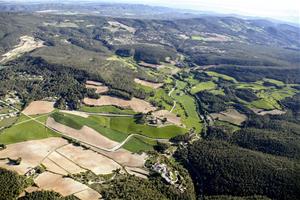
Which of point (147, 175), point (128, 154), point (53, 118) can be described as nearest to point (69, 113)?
point (53, 118)

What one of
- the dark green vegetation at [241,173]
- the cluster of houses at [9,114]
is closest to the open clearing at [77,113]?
the cluster of houses at [9,114]

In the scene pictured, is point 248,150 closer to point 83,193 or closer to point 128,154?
point 128,154

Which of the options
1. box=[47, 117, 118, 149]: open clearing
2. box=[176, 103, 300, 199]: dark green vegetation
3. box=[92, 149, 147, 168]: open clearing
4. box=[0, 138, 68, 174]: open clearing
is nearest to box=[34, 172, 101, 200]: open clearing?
box=[0, 138, 68, 174]: open clearing

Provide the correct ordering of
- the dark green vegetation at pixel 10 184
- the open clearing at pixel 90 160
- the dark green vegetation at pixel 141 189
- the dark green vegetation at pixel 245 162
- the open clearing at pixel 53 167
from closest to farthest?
the dark green vegetation at pixel 10 184 < the dark green vegetation at pixel 141 189 < the open clearing at pixel 53 167 < the dark green vegetation at pixel 245 162 < the open clearing at pixel 90 160

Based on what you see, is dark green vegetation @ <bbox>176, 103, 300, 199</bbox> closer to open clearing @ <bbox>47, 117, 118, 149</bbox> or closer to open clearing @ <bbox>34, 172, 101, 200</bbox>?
open clearing @ <bbox>47, 117, 118, 149</bbox>

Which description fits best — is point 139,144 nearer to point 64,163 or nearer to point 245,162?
point 64,163

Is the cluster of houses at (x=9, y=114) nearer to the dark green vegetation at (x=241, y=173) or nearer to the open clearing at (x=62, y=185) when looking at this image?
the open clearing at (x=62, y=185)
